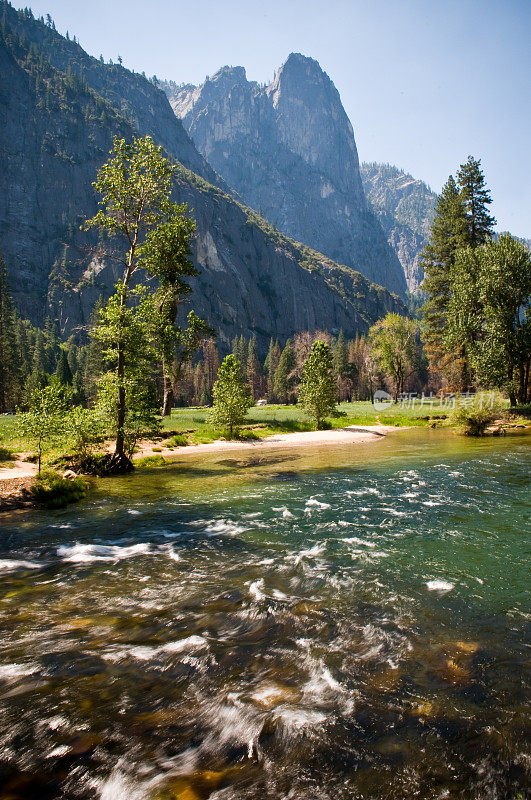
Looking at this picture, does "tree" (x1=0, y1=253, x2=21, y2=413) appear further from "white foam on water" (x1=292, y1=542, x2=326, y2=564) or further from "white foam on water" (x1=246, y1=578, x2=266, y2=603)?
"white foam on water" (x1=246, y1=578, x2=266, y2=603)

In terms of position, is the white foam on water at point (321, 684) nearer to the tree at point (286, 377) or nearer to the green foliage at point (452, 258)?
the green foliage at point (452, 258)

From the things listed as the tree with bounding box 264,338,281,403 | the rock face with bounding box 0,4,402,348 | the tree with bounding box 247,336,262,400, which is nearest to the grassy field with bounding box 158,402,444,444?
the tree with bounding box 264,338,281,403

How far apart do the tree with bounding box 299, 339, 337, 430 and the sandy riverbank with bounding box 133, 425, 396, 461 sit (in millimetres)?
2862

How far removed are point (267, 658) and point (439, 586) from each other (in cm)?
341

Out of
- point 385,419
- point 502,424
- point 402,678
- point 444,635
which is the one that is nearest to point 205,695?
point 402,678

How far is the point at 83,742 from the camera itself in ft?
11.5

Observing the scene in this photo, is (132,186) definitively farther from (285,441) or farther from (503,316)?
(503,316)

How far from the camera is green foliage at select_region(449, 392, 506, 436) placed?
31.0 meters

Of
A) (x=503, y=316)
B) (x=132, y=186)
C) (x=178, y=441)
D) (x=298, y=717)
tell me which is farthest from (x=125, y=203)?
(x=503, y=316)

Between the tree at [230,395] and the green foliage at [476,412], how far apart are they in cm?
1674

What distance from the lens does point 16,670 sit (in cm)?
457

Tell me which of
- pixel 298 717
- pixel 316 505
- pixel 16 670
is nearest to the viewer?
pixel 298 717

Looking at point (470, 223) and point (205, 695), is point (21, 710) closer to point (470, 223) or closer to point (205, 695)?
point (205, 695)

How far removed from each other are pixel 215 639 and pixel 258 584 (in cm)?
170
